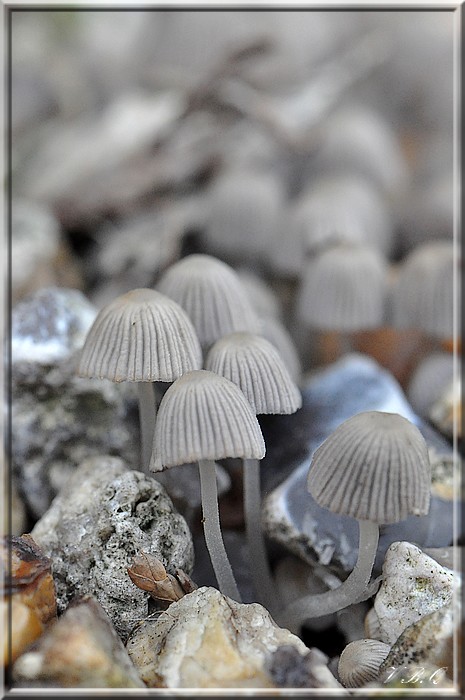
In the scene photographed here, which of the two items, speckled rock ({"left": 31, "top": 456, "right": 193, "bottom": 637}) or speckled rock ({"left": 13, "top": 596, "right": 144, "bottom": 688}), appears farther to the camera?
speckled rock ({"left": 31, "top": 456, "right": 193, "bottom": 637})

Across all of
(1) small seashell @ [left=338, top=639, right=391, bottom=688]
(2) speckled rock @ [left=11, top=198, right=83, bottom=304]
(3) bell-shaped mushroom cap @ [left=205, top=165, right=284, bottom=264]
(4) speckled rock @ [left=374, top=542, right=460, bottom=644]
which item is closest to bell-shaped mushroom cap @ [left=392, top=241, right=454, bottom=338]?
(3) bell-shaped mushroom cap @ [left=205, top=165, right=284, bottom=264]

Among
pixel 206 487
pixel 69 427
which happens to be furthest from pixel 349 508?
pixel 69 427

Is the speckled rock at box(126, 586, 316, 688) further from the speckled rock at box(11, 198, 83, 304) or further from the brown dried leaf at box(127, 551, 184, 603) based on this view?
the speckled rock at box(11, 198, 83, 304)

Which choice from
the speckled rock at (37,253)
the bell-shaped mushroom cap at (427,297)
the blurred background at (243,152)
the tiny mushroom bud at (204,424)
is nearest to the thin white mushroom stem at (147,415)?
the tiny mushroom bud at (204,424)

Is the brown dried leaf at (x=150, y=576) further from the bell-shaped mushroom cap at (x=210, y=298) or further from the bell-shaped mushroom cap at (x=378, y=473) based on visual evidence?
the bell-shaped mushroom cap at (x=210, y=298)

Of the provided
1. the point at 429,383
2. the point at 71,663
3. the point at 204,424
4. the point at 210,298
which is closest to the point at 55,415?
the point at 210,298
